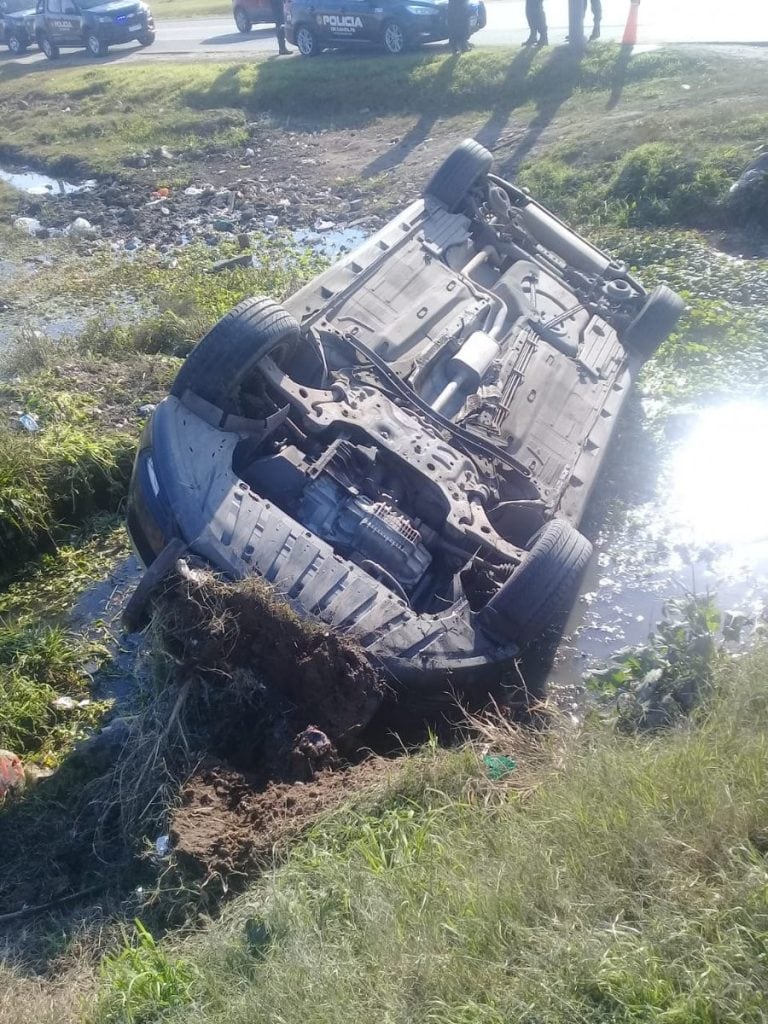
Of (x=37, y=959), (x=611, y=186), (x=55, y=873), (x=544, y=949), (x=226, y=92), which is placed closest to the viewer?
(x=544, y=949)

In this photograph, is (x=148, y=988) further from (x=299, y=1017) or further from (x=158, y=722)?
(x=158, y=722)

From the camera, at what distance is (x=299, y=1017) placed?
2.81 m

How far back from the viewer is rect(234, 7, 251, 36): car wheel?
70.4 ft

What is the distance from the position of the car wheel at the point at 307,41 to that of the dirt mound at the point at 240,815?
1570 centimetres

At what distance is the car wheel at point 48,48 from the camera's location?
22984 mm

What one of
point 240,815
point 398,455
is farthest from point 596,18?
point 240,815

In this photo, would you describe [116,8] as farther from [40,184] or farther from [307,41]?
[40,184]

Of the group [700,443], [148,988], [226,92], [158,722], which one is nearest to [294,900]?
[148,988]

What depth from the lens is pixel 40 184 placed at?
1451cm

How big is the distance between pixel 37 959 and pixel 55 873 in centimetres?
54

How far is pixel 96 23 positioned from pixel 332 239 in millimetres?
14592

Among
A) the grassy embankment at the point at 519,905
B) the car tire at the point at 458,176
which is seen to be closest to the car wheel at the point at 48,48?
the car tire at the point at 458,176

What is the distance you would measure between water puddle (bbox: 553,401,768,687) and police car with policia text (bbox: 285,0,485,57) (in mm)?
10937

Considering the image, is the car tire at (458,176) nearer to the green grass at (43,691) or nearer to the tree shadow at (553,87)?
the green grass at (43,691)
